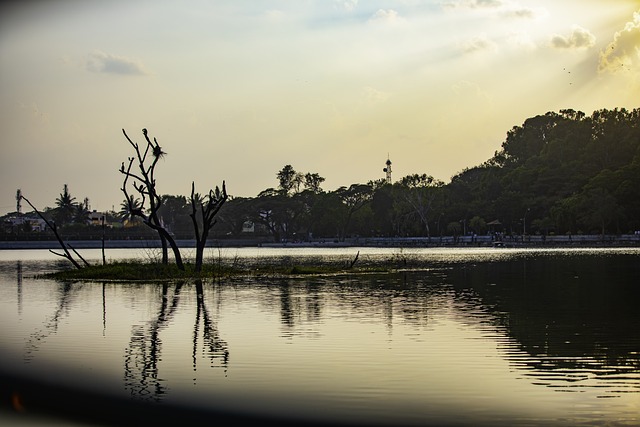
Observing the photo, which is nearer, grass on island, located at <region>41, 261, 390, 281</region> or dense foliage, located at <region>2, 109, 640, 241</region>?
grass on island, located at <region>41, 261, 390, 281</region>

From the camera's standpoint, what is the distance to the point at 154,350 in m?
21.5

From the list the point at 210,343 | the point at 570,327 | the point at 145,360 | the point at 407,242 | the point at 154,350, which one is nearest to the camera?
the point at 145,360

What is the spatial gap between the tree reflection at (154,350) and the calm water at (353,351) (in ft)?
0.15

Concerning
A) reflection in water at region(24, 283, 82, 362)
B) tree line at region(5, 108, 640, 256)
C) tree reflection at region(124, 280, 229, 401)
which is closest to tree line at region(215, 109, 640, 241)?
tree line at region(5, 108, 640, 256)

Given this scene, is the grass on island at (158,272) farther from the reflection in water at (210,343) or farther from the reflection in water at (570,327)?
the reflection in water at (210,343)

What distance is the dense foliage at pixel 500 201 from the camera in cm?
14775

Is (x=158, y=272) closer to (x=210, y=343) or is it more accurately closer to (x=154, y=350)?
(x=210, y=343)

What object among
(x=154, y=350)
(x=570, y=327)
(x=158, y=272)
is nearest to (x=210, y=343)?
(x=154, y=350)

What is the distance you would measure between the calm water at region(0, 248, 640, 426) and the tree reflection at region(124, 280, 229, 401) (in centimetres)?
5

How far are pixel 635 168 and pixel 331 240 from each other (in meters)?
61.4

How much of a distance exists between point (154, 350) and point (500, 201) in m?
147

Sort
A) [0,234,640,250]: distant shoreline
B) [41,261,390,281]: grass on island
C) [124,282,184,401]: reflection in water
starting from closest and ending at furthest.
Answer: [124,282,184,401]: reflection in water
[41,261,390,281]: grass on island
[0,234,640,250]: distant shoreline

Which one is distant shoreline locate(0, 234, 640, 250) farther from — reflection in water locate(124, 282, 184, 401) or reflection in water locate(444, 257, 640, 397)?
reflection in water locate(124, 282, 184, 401)

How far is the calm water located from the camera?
15.1 meters
